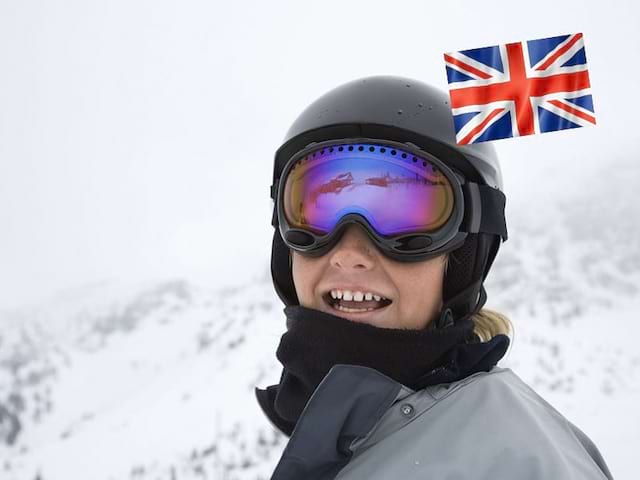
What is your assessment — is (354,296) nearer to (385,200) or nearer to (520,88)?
(385,200)

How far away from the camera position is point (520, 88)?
1.42 m

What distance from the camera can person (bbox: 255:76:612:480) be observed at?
1.06 meters

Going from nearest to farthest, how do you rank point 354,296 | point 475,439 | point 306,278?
1. point 475,439
2. point 354,296
3. point 306,278

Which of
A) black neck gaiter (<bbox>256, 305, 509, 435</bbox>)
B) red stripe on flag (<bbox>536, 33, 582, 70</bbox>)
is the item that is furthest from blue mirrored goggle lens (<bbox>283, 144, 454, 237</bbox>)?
red stripe on flag (<bbox>536, 33, 582, 70</bbox>)

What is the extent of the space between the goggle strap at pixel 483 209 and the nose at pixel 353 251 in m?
0.34

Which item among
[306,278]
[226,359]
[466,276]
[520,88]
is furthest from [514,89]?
[226,359]

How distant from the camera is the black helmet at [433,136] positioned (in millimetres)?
1592

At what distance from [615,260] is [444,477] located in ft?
37.3

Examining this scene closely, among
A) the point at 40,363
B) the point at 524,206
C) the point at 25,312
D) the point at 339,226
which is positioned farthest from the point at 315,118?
the point at 25,312

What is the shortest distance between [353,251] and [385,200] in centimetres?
21

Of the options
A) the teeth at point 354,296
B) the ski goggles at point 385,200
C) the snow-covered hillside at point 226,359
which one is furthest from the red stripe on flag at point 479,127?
the snow-covered hillside at point 226,359

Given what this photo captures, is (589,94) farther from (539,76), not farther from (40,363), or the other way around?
(40,363)

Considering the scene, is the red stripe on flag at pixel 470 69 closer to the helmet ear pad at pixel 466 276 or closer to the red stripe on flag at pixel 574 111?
the red stripe on flag at pixel 574 111

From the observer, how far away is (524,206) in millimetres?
15891
